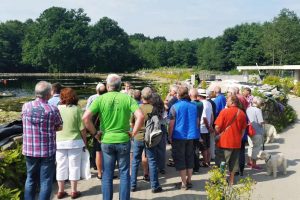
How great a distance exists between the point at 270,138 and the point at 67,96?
22.2ft

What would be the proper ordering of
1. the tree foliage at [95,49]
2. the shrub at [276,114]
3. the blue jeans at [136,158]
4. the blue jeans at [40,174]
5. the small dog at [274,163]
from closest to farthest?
1. the blue jeans at [40,174]
2. the blue jeans at [136,158]
3. the small dog at [274,163]
4. the shrub at [276,114]
5. the tree foliage at [95,49]

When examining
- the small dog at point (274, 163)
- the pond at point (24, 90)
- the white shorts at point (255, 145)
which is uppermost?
the white shorts at point (255, 145)

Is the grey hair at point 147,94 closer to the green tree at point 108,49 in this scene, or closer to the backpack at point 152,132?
the backpack at point 152,132

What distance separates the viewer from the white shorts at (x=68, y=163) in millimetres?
6137

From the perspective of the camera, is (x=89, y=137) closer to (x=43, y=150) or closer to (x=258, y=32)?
(x=43, y=150)

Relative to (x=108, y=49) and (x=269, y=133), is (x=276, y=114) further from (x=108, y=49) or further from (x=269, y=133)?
(x=108, y=49)

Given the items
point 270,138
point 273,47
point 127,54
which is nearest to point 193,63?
point 127,54

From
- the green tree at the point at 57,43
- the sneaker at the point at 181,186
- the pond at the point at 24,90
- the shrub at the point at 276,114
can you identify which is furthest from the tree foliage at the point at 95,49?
the sneaker at the point at 181,186

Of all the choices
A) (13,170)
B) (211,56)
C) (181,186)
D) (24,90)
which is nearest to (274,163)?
(181,186)

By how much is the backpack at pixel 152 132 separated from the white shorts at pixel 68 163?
110cm

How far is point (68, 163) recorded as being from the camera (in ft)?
20.5

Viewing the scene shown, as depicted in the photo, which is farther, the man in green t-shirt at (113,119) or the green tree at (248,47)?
the green tree at (248,47)

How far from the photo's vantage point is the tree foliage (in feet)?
292

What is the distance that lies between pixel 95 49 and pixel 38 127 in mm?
90634
